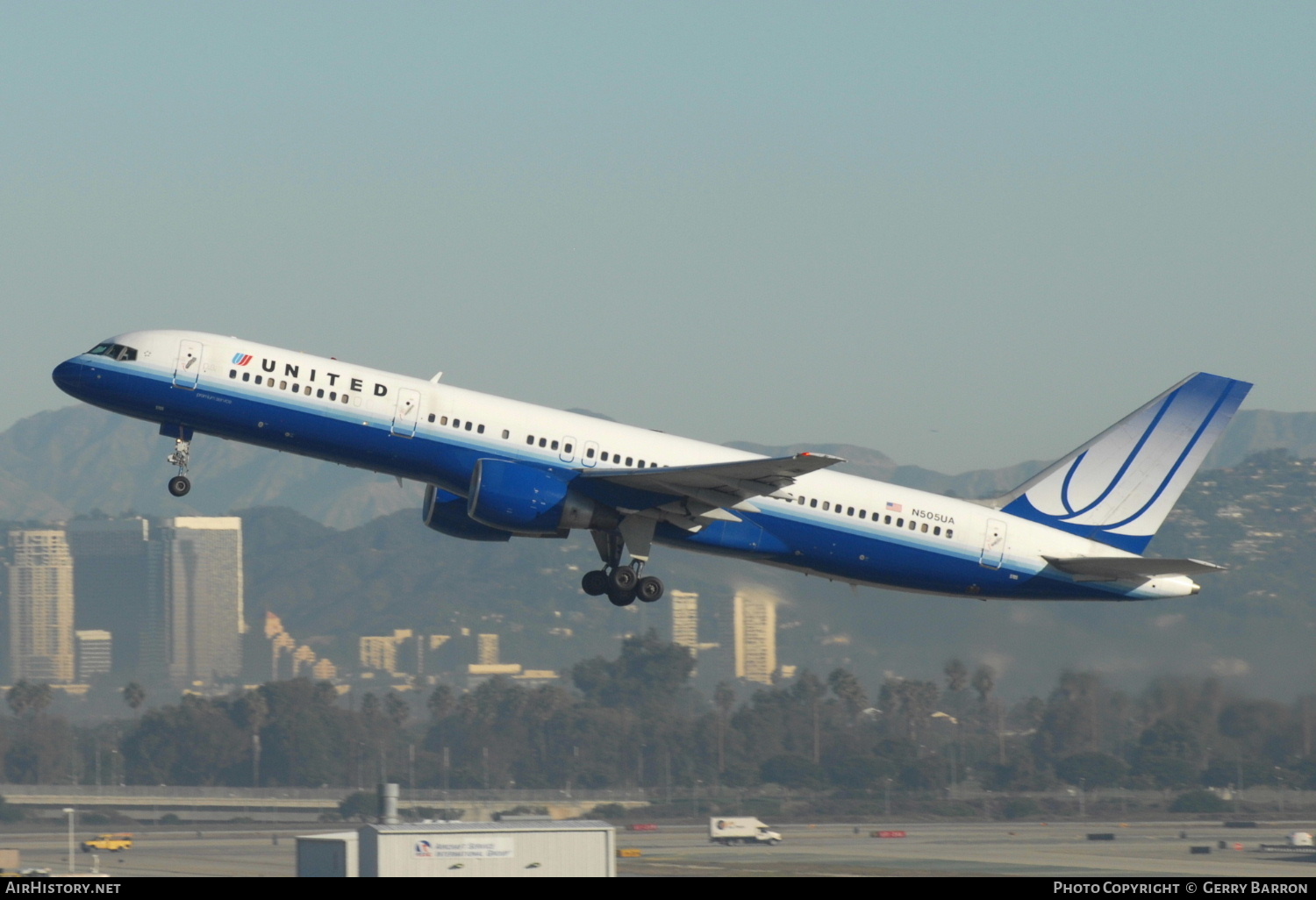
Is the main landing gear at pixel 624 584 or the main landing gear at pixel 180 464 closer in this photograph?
the main landing gear at pixel 180 464

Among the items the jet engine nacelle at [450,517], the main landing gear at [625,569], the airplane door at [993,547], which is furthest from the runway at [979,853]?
the airplane door at [993,547]

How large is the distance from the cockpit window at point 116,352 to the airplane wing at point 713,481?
1186 centimetres

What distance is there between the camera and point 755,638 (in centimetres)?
12669

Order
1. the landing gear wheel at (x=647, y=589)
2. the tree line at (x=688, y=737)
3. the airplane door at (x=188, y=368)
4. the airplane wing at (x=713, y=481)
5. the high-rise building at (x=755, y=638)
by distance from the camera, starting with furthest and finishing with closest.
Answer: the high-rise building at (x=755, y=638) → the tree line at (x=688, y=737) → the landing gear wheel at (x=647, y=589) → the airplane door at (x=188, y=368) → the airplane wing at (x=713, y=481)

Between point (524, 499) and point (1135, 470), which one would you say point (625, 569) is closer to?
point (524, 499)

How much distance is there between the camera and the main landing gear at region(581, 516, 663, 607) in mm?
45844

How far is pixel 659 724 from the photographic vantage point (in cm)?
12488

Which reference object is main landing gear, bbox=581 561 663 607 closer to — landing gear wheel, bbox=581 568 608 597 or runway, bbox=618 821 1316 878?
landing gear wheel, bbox=581 568 608 597

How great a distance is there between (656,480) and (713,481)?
4.69 feet

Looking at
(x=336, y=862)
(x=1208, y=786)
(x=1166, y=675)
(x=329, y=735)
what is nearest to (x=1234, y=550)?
(x=1208, y=786)

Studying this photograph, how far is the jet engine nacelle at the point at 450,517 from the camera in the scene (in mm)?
47594

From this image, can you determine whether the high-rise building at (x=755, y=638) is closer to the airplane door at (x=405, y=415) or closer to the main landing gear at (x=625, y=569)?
the main landing gear at (x=625, y=569)

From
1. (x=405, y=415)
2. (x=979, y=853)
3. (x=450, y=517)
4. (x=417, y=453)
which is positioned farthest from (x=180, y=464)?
(x=979, y=853)

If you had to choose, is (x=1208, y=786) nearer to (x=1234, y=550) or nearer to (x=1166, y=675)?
(x=1166, y=675)
